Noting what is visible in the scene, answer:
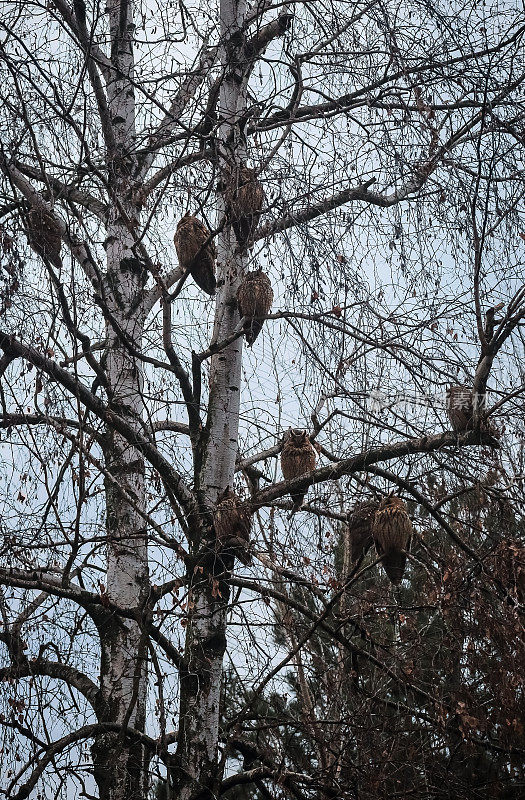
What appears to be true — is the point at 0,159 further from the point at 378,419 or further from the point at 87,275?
the point at 378,419

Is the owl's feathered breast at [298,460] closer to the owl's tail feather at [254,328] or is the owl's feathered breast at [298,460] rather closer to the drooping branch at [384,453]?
the drooping branch at [384,453]

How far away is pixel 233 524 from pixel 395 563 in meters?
0.75

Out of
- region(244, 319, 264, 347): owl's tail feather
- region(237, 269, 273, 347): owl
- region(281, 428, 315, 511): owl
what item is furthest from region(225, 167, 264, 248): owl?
region(281, 428, 315, 511): owl

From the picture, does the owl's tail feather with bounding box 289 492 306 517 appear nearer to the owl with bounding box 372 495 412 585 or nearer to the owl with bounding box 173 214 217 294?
the owl with bounding box 372 495 412 585

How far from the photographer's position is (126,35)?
610 centimetres

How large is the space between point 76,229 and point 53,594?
5.73ft

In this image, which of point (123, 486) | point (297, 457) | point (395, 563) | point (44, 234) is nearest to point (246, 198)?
point (44, 234)

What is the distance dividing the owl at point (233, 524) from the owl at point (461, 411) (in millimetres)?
1023

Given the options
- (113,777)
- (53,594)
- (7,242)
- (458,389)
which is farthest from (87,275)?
(113,777)

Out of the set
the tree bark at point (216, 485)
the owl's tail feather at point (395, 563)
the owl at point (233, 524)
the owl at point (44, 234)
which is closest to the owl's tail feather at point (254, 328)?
the tree bark at point (216, 485)

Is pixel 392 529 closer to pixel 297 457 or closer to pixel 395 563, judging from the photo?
pixel 395 563

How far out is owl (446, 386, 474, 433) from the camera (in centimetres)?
408

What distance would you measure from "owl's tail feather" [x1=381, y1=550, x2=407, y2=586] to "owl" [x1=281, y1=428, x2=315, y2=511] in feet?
1.85

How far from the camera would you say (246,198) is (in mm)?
4293
